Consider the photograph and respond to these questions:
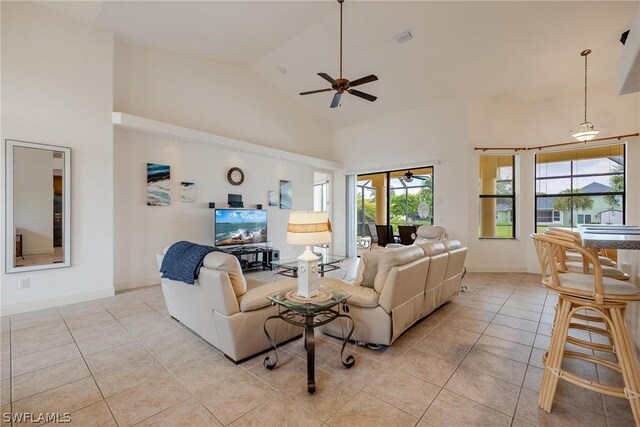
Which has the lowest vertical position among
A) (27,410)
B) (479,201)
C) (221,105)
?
(27,410)

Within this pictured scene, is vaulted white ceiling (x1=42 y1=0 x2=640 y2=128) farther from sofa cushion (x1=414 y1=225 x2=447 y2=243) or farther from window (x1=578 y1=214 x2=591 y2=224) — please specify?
sofa cushion (x1=414 y1=225 x2=447 y2=243)

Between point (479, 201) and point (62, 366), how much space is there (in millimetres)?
6815

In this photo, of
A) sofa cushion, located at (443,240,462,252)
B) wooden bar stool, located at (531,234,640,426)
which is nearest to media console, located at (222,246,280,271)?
sofa cushion, located at (443,240,462,252)

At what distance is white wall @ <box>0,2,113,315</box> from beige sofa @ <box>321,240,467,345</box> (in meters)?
3.49

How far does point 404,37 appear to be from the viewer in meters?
4.62

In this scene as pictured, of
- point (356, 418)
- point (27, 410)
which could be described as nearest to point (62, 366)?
point (27, 410)

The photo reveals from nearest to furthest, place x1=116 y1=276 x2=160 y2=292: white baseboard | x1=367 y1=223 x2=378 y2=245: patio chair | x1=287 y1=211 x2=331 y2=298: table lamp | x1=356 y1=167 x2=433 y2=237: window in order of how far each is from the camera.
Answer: x1=287 y1=211 x2=331 y2=298: table lamp → x1=116 y1=276 x2=160 y2=292: white baseboard → x1=356 y1=167 x2=433 y2=237: window → x1=367 y1=223 x2=378 y2=245: patio chair

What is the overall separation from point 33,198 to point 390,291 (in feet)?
14.5

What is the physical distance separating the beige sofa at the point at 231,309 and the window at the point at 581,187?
5967 mm

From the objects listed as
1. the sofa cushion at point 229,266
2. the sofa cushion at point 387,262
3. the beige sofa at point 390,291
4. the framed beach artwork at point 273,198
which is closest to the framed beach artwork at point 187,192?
the framed beach artwork at point 273,198

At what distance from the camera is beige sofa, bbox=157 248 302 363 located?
2.24 m

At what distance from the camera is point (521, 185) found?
5.94m

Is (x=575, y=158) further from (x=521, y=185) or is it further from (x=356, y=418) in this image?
(x=356, y=418)

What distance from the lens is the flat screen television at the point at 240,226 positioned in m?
5.48
